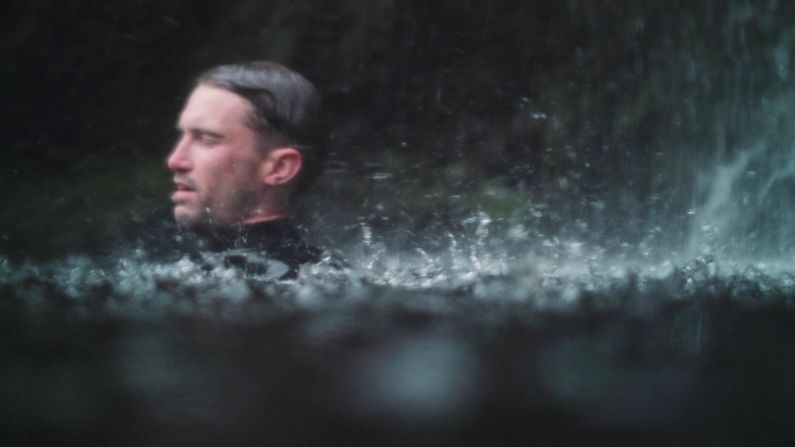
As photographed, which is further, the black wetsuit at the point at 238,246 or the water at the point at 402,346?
the black wetsuit at the point at 238,246

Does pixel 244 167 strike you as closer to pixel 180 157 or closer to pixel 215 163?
pixel 215 163

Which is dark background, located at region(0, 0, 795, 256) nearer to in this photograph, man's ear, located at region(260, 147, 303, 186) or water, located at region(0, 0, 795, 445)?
water, located at region(0, 0, 795, 445)

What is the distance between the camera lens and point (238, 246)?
2768mm

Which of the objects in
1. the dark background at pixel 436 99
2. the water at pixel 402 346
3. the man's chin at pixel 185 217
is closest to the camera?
the water at pixel 402 346

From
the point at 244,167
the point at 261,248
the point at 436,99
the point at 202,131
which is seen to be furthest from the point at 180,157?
the point at 436,99

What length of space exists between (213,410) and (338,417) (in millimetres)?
231

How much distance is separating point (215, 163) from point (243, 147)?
8 centimetres

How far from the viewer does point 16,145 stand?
121 inches

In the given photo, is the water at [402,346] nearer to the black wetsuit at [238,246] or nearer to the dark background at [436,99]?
the black wetsuit at [238,246]

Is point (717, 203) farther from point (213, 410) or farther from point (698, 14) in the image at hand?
point (213, 410)

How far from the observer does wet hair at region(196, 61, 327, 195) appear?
2789mm

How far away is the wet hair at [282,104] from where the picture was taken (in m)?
2.79

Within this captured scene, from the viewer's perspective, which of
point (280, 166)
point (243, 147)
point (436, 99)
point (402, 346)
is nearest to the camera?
point (402, 346)

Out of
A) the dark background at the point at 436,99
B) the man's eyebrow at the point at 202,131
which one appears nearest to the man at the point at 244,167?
the man's eyebrow at the point at 202,131
